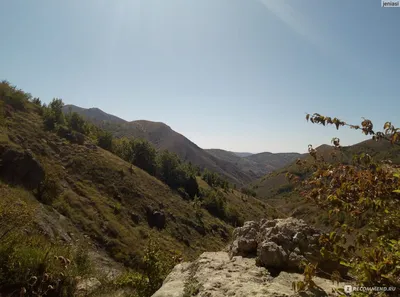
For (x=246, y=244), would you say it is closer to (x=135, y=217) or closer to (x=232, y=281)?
(x=232, y=281)

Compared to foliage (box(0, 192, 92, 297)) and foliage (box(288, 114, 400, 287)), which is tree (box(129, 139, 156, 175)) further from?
foliage (box(288, 114, 400, 287))

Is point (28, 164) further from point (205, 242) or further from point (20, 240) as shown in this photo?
point (205, 242)

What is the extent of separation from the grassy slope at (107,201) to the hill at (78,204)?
11 centimetres

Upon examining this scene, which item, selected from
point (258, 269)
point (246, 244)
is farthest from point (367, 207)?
point (246, 244)

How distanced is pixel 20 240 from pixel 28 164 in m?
20.5

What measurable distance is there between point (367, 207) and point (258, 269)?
9.58 ft

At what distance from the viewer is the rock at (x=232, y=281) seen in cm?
417

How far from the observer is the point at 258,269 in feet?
16.9

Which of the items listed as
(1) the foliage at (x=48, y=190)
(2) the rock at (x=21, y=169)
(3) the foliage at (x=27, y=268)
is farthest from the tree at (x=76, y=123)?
(3) the foliage at (x=27, y=268)

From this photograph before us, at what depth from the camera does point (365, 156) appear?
10.9 feet

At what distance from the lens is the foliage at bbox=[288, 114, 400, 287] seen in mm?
2340

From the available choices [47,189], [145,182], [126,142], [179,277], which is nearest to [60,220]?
[47,189]

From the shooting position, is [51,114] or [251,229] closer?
[251,229]

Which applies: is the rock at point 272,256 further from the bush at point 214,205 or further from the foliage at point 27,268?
the bush at point 214,205
